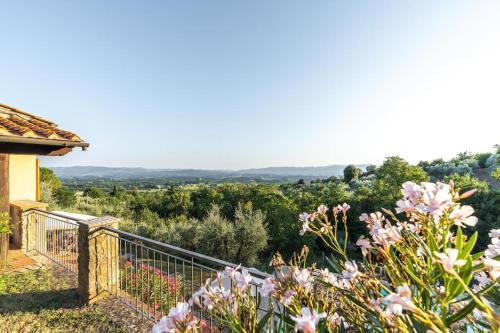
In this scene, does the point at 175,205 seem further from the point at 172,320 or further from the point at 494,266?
the point at 494,266

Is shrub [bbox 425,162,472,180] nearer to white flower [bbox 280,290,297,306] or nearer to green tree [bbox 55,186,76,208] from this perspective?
white flower [bbox 280,290,297,306]

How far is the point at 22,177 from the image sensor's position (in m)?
6.28

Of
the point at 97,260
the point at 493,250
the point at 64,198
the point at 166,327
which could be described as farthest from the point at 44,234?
the point at 64,198

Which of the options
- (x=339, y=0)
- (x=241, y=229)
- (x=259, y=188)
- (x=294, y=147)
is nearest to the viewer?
(x=339, y=0)

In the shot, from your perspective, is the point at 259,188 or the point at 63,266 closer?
the point at 63,266

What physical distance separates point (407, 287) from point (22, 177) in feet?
26.7

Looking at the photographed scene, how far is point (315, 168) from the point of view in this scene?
7494 centimetres

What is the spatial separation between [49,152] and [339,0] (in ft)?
31.6

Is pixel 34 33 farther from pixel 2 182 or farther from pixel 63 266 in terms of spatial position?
pixel 63 266

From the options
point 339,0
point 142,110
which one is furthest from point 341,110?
point 142,110

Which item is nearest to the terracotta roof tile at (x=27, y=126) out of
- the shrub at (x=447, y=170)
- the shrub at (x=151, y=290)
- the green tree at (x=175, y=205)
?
the shrub at (x=151, y=290)

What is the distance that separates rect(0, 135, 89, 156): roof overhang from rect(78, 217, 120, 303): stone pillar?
2.03 m

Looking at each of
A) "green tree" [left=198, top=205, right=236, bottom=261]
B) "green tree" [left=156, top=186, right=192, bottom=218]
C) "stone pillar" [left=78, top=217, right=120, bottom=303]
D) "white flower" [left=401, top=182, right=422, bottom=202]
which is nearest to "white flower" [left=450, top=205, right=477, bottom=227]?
"white flower" [left=401, top=182, right=422, bottom=202]

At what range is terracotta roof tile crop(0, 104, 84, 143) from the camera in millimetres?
4762
